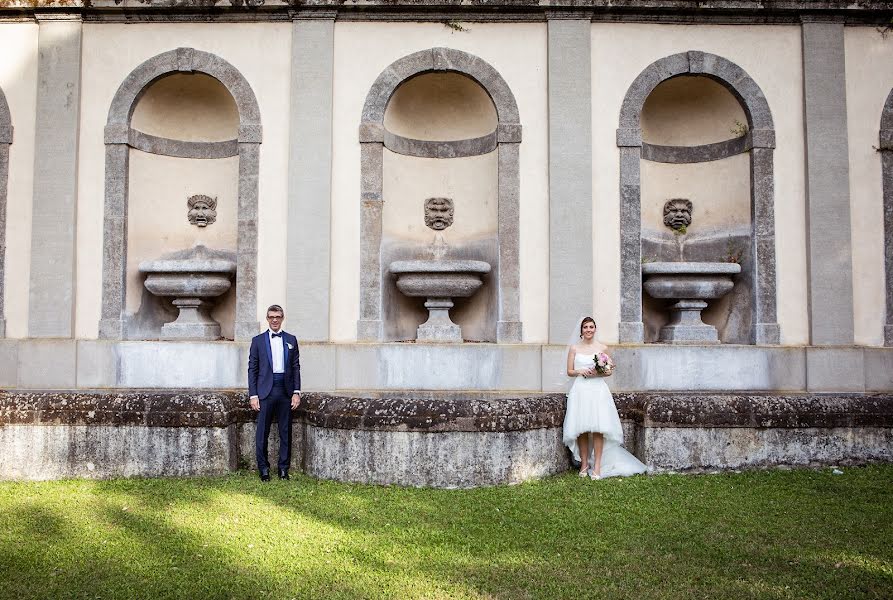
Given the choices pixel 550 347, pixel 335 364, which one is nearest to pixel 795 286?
A: pixel 550 347

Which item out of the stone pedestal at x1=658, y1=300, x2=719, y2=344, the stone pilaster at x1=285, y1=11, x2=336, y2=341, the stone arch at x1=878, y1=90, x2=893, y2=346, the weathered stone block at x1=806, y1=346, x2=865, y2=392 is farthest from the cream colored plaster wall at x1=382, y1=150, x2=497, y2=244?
the stone arch at x1=878, y1=90, x2=893, y2=346

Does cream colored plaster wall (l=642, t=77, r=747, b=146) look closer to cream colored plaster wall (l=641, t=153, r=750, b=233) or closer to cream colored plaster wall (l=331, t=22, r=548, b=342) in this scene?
cream colored plaster wall (l=641, t=153, r=750, b=233)

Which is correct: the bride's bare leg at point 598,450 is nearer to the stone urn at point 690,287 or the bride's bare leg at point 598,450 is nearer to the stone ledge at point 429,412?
the stone ledge at point 429,412

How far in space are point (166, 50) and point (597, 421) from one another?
8011 millimetres

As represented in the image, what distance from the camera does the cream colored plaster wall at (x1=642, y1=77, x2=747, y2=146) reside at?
10141 mm

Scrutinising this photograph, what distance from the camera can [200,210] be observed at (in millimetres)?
10477

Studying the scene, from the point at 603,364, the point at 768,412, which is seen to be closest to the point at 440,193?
the point at 603,364

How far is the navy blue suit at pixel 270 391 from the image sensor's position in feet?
20.7

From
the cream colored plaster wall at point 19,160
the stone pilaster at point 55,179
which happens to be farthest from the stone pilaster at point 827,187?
the cream colored plaster wall at point 19,160

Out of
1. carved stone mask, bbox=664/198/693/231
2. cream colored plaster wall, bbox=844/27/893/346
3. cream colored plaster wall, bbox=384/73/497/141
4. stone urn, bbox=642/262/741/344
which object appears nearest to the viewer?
cream colored plaster wall, bbox=844/27/893/346

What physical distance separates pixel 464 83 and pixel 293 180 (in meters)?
3.04

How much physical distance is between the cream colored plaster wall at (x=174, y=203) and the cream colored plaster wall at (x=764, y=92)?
5575mm

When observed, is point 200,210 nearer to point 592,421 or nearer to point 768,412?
point 592,421

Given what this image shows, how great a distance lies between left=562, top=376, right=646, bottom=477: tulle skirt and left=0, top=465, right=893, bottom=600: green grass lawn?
12.1 inches
